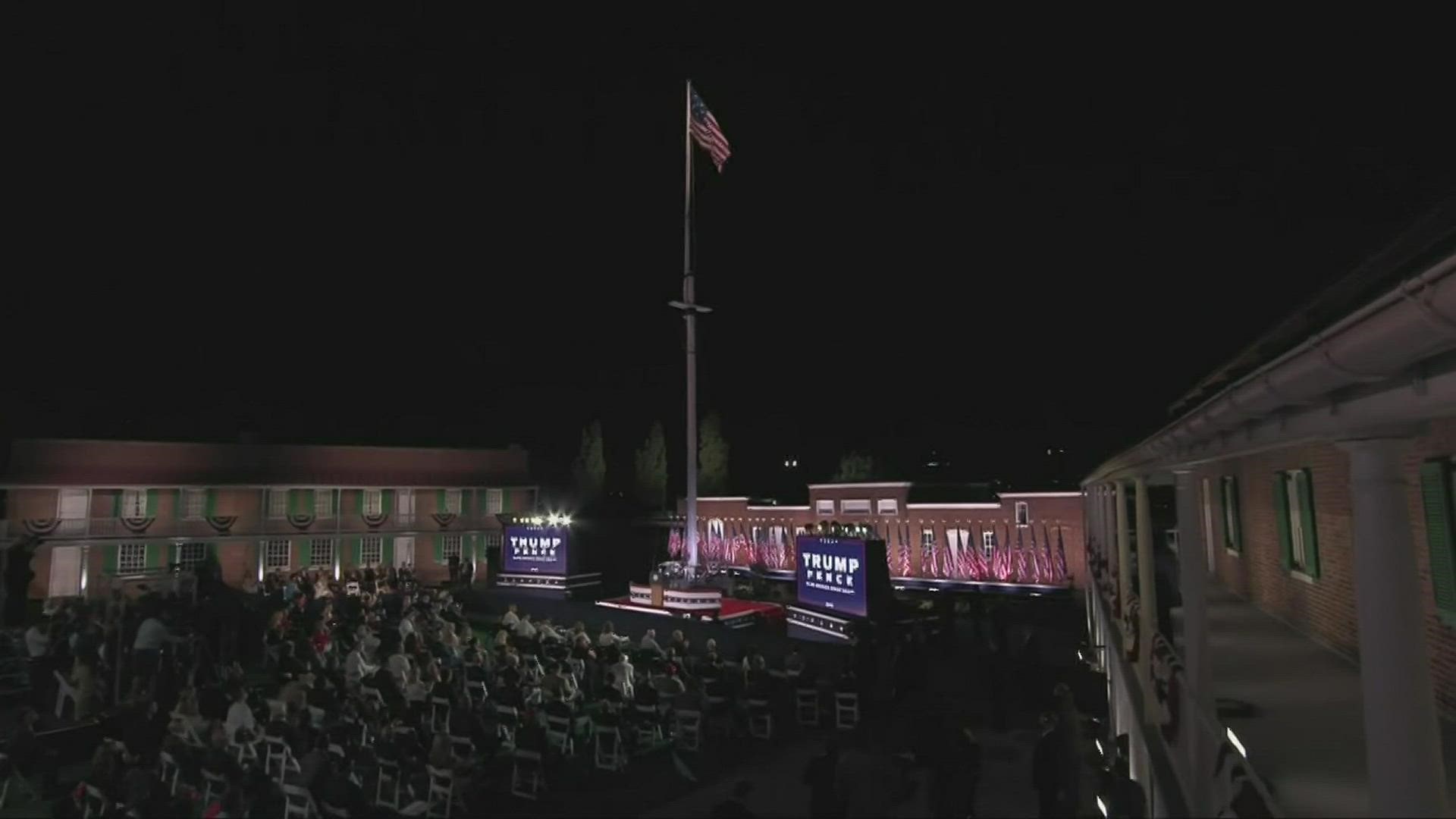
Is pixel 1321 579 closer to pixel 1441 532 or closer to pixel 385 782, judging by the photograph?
pixel 1441 532

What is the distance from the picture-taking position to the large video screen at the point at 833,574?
19047mm

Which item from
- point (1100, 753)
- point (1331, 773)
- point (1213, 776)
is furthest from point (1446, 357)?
point (1100, 753)

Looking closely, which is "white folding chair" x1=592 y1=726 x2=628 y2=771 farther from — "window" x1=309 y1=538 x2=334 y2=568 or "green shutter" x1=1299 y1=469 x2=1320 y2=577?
"window" x1=309 y1=538 x2=334 y2=568

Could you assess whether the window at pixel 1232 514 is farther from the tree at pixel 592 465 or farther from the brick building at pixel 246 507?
the tree at pixel 592 465

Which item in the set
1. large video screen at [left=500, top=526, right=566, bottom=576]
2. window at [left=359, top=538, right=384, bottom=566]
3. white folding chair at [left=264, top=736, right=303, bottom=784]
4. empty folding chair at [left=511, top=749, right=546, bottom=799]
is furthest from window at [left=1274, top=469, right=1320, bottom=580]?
window at [left=359, top=538, right=384, bottom=566]

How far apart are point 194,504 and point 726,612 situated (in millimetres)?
21772

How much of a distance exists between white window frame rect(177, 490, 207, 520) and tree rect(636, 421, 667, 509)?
2429 cm

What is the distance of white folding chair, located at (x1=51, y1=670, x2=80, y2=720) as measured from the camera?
1303 centimetres

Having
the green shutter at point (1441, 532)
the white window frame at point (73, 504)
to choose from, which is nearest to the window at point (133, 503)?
the white window frame at point (73, 504)

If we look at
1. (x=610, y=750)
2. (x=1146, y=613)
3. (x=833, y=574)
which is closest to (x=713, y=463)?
(x=833, y=574)

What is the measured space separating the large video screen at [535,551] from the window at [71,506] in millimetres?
14678

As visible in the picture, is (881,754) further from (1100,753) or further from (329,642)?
(329,642)

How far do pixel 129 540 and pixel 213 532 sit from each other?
2.62 metres

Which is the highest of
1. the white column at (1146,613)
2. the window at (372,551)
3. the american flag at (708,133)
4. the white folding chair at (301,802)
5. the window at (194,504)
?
the american flag at (708,133)
